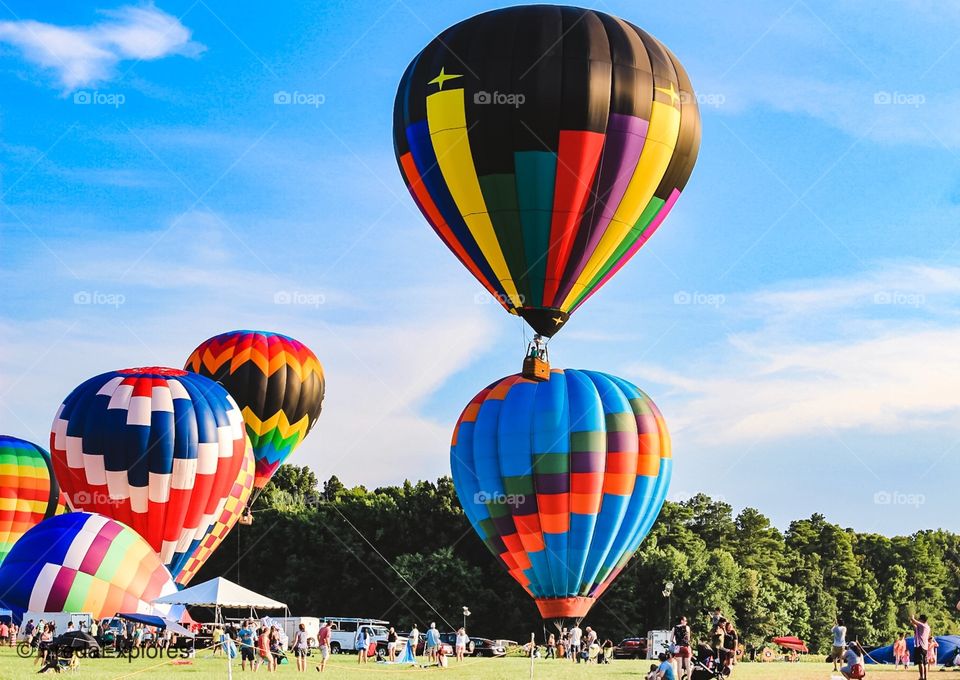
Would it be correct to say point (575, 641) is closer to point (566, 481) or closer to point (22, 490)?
point (566, 481)

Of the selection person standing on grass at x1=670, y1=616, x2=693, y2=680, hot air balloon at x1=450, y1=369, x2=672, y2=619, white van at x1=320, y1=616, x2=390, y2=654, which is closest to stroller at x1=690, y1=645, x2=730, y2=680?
person standing on grass at x1=670, y1=616, x2=693, y2=680

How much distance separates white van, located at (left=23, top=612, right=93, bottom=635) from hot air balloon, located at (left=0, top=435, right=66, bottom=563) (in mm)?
16906

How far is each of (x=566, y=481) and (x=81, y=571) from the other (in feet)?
41.2

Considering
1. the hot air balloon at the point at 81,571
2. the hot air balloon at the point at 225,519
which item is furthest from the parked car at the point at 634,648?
the hot air balloon at the point at 81,571

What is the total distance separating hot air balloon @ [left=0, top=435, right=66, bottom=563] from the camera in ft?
137

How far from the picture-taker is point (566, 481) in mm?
32594

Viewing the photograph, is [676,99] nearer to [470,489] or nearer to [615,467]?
[615,467]

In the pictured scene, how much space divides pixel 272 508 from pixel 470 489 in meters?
26.4

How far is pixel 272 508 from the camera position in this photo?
192 feet

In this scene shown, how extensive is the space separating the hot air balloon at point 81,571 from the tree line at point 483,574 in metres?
25.7

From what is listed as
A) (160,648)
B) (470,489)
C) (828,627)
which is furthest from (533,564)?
(828,627)

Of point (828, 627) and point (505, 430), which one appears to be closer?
point (505, 430)
